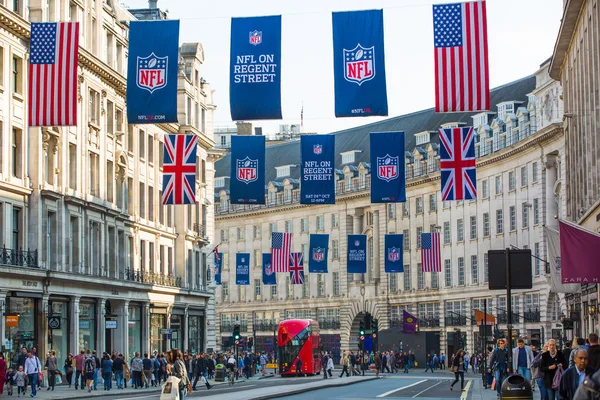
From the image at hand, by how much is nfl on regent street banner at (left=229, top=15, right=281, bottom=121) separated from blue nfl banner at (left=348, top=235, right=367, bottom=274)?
32.3 metres

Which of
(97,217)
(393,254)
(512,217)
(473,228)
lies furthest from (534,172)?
(97,217)

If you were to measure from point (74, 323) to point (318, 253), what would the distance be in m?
18.4

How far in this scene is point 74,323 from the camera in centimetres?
5769

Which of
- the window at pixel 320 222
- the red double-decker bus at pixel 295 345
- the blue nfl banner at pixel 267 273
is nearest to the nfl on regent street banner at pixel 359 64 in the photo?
the red double-decker bus at pixel 295 345

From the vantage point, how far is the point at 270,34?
3456cm

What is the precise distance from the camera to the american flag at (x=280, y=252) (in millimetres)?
72438

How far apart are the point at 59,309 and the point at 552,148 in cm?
3900

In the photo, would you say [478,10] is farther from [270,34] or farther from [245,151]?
[245,151]

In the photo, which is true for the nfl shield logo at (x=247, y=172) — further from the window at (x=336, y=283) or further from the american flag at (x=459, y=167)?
the window at (x=336, y=283)

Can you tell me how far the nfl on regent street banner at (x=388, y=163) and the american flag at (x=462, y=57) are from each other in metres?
11.6

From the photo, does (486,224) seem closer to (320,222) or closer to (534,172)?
(534,172)

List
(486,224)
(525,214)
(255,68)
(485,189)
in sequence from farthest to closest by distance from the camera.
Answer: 1. (485,189)
2. (486,224)
3. (525,214)
4. (255,68)

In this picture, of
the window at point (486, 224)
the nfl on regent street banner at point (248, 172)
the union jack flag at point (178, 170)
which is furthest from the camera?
the window at point (486, 224)

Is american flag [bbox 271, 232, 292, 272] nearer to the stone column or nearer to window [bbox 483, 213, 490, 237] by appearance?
the stone column
